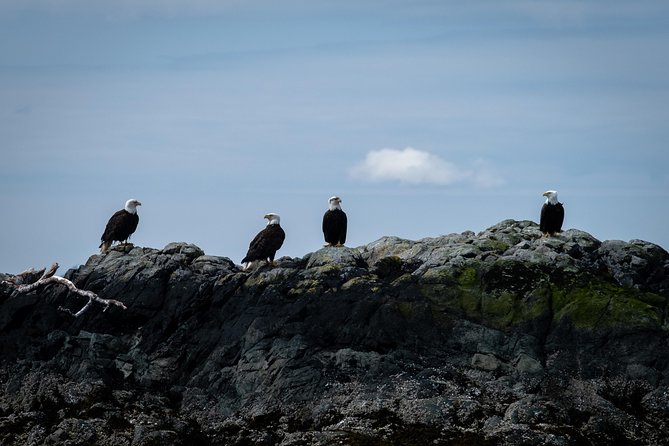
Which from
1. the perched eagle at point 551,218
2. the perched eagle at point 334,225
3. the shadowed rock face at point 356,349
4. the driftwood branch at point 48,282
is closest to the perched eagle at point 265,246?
the shadowed rock face at point 356,349

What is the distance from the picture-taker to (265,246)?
39781 millimetres

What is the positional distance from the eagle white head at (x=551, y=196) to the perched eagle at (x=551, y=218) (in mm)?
51

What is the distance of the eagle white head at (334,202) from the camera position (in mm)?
43938

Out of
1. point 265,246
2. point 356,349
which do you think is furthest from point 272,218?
point 356,349

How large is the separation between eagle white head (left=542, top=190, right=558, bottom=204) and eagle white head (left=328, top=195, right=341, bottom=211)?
7.83 metres

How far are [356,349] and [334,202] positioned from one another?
395 inches

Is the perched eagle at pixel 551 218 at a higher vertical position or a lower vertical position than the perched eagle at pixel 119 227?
higher

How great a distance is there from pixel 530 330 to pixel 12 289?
1805cm

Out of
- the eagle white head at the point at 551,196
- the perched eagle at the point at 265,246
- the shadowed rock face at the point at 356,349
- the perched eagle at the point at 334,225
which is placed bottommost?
the shadowed rock face at the point at 356,349

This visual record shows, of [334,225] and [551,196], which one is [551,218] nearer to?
[551,196]

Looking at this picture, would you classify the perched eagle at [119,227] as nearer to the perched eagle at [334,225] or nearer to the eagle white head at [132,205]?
the eagle white head at [132,205]

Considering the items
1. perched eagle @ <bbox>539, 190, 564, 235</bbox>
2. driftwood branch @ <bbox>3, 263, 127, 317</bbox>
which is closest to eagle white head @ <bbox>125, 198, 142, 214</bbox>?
driftwood branch @ <bbox>3, 263, 127, 317</bbox>

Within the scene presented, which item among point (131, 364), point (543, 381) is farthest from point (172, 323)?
point (543, 381)

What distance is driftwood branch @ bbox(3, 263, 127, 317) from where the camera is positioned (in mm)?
38156
